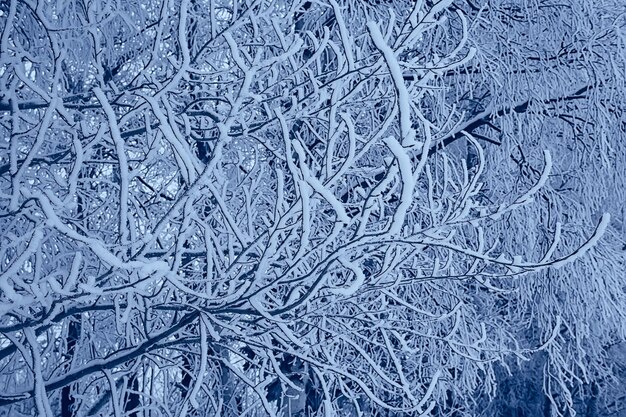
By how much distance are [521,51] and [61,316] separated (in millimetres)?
3651

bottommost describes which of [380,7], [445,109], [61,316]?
[445,109]

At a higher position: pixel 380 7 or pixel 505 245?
pixel 380 7

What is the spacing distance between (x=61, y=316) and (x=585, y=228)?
397 centimetres

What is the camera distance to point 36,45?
9.49 ft

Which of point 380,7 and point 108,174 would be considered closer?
point 108,174

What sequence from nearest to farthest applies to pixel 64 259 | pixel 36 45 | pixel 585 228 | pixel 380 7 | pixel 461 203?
1. pixel 461 203
2. pixel 36 45
3. pixel 64 259
4. pixel 380 7
5. pixel 585 228

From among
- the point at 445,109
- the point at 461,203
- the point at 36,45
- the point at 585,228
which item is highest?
the point at 36,45

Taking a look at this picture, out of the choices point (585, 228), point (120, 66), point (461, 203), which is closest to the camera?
point (461, 203)

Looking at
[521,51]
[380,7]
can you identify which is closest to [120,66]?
[380,7]

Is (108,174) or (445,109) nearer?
(108,174)

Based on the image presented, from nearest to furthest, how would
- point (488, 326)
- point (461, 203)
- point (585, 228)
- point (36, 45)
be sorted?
point (461, 203)
point (36, 45)
point (585, 228)
point (488, 326)

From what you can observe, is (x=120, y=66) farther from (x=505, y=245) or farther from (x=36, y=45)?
(x=505, y=245)

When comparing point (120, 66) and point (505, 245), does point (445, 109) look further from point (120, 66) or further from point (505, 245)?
point (120, 66)

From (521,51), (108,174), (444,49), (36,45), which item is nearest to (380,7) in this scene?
(444,49)
